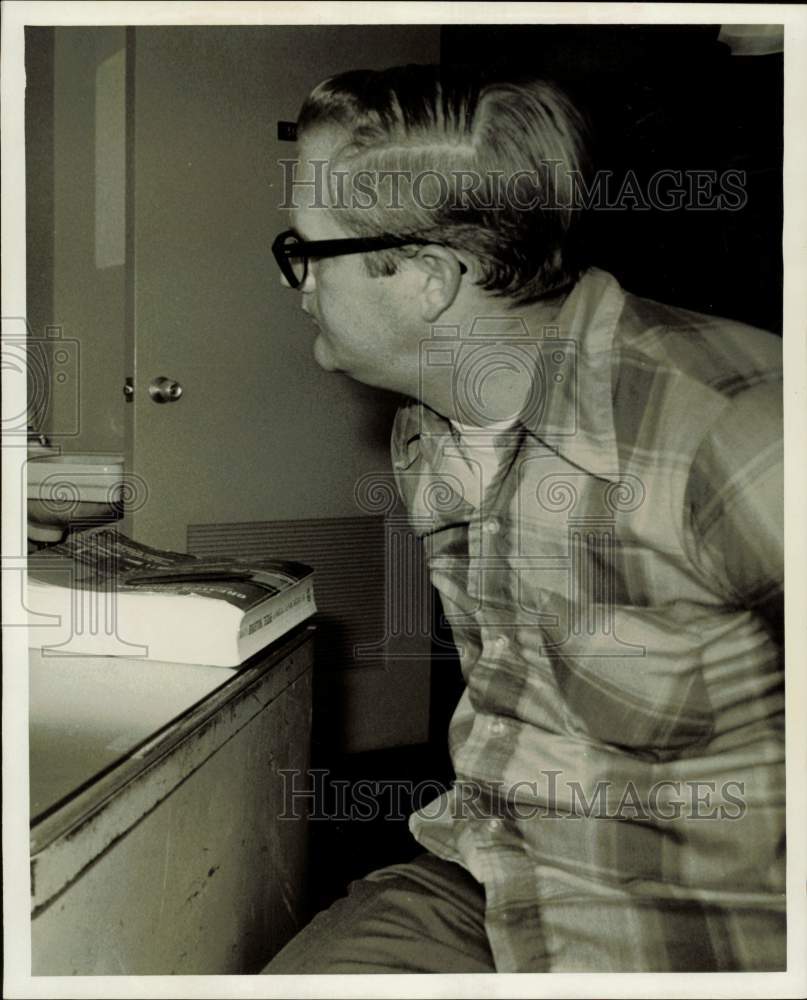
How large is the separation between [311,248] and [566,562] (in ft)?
1.10

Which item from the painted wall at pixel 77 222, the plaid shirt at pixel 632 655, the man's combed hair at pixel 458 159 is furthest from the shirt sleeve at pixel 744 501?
the painted wall at pixel 77 222

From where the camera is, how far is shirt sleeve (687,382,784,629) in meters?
0.67

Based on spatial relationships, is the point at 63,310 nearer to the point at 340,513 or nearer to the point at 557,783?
the point at 340,513

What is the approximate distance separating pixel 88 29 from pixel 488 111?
33 cm

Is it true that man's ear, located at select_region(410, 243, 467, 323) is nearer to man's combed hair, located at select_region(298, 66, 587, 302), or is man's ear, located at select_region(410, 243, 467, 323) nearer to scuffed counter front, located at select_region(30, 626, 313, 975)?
man's combed hair, located at select_region(298, 66, 587, 302)

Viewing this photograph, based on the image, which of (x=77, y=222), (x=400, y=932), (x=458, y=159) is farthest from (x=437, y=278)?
(x=400, y=932)

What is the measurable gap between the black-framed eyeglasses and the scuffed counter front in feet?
1.01

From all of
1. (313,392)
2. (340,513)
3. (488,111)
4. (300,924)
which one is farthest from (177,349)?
(300,924)

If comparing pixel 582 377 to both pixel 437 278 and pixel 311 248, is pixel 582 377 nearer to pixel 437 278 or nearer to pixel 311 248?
pixel 437 278

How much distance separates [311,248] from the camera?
2.43 ft

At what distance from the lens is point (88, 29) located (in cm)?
71

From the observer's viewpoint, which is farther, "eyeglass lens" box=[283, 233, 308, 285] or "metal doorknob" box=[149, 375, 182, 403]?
"metal doorknob" box=[149, 375, 182, 403]

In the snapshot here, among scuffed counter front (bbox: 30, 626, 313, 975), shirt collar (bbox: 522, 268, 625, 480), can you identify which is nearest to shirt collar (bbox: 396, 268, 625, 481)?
shirt collar (bbox: 522, 268, 625, 480)

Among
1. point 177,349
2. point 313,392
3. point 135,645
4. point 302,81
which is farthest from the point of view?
point 177,349
